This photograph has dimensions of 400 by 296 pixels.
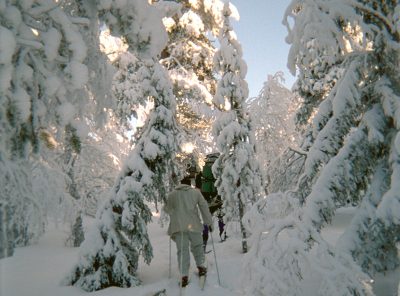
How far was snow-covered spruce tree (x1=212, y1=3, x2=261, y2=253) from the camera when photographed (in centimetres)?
1043

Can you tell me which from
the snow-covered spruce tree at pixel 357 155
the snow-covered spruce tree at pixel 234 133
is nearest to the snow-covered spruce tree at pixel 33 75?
the snow-covered spruce tree at pixel 357 155

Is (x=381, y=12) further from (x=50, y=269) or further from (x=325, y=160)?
(x=50, y=269)

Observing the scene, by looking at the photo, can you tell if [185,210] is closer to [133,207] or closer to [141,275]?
[133,207]

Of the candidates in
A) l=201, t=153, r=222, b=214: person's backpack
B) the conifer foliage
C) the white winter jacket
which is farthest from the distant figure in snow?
l=201, t=153, r=222, b=214: person's backpack

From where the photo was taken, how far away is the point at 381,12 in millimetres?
4621

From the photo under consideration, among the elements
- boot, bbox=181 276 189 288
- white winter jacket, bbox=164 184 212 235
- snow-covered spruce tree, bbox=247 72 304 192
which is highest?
snow-covered spruce tree, bbox=247 72 304 192

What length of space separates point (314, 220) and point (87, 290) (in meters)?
4.74

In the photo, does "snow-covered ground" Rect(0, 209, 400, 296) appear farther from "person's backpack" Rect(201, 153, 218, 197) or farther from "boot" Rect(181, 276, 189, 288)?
"person's backpack" Rect(201, 153, 218, 197)

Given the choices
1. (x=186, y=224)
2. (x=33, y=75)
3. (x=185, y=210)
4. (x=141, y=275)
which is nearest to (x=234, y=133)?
(x=185, y=210)

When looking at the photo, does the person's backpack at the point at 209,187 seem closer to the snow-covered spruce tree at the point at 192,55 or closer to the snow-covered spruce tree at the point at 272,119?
the snow-covered spruce tree at the point at 192,55

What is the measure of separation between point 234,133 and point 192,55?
19.1 feet

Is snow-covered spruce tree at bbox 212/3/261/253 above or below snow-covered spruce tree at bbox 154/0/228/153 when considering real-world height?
below

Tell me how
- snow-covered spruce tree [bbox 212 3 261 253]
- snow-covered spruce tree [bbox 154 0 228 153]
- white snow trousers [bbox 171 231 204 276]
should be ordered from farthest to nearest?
1. snow-covered spruce tree [bbox 154 0 228 153]
2. snow-covered spruce tree [bbox 212 3 261 253]
3. white snow trousers [bbox 171 231 204 276]

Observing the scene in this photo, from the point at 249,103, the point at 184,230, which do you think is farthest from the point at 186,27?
the point at 184,230
